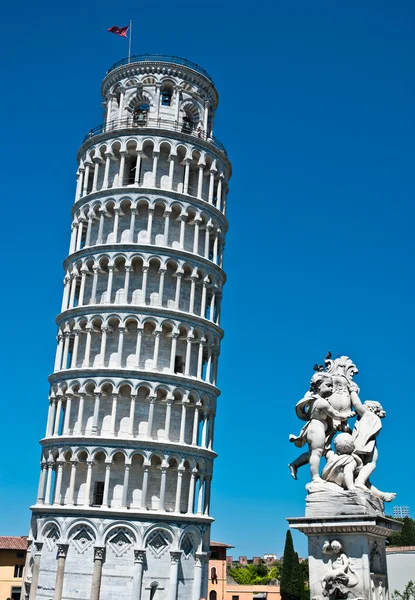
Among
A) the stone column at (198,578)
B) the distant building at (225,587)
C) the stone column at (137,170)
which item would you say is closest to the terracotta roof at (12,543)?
the distant building at (225,587)

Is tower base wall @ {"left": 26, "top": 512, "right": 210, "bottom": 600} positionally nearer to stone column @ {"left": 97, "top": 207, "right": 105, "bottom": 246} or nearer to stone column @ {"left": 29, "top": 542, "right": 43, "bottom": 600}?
stone column @ {"left": 29, "top": 542, "right": 43, "bottom": 600}

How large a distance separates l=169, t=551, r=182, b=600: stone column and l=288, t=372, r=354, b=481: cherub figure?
38.3 metres

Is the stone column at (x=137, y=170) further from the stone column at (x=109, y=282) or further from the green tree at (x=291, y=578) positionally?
the green tree at (x=291, y=578)

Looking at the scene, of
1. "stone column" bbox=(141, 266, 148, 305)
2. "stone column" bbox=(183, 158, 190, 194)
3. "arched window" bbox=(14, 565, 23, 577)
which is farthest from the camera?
"arched window" bbox=(14, 565, 23, 577)

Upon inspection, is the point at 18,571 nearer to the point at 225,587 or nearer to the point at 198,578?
the point at 225,587

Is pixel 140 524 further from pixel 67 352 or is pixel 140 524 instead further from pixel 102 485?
pixel 67 352

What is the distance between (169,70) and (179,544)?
3609 centimetres

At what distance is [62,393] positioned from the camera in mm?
52438

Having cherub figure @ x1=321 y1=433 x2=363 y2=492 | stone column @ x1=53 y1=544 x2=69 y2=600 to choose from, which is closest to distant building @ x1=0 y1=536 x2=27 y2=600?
stone column @ x1=53 y1=544 x2=69 y2=600

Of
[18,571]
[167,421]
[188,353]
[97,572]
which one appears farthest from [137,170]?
[18,571]

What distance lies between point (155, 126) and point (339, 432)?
47868 mm

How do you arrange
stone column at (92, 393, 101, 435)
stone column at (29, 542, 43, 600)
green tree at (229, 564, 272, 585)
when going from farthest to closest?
green tree at (229, 564, 272, 585)
stone column at (92, 393, 101, 435)
stone column at (29, 542, 43, 600)

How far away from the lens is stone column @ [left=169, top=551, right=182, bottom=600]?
47.3 m

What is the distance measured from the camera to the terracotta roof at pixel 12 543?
7488cm
